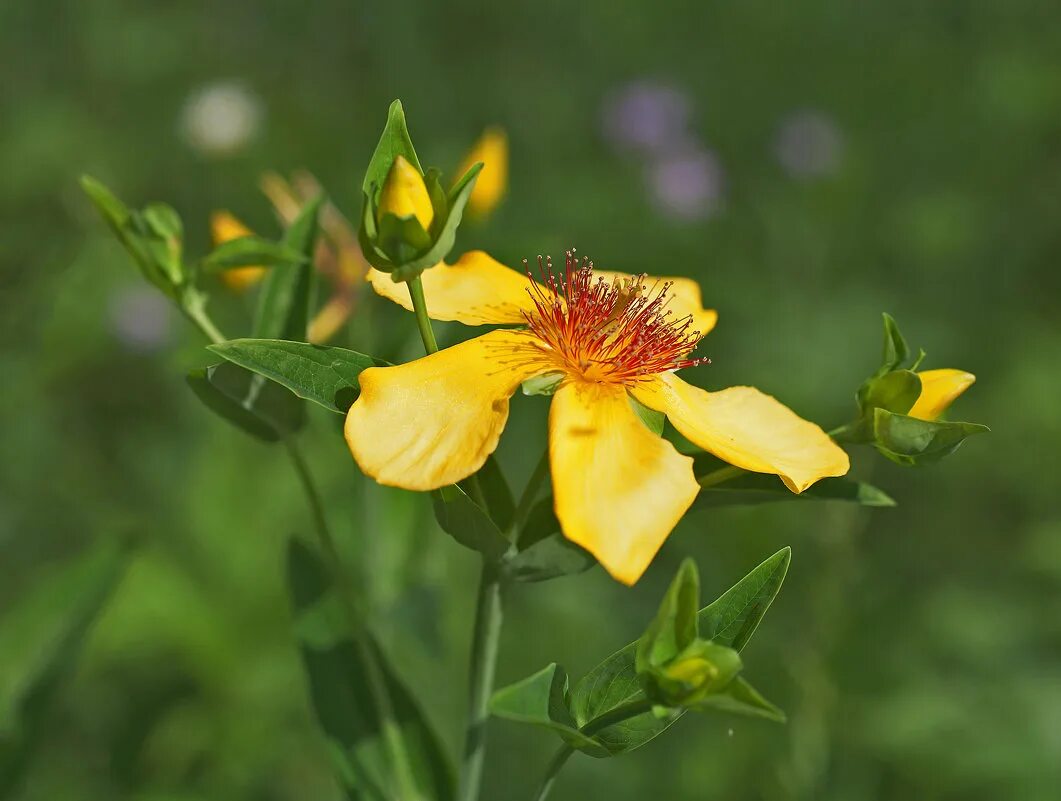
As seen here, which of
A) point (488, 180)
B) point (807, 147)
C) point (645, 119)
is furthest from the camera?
point (645, 119)

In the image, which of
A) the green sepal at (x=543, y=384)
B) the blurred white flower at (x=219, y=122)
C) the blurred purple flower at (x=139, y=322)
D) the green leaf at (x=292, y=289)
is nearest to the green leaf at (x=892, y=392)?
the green sepal at (x=543, y=384)

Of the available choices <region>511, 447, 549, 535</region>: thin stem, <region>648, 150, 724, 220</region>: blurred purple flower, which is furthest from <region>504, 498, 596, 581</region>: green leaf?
<region>648, 150, 724, 220</region>: blurred purple flower

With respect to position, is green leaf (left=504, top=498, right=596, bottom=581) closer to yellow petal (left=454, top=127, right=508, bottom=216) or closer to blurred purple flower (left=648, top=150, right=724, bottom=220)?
yellow petal (left=454, top=127, right=508, bottom=216)

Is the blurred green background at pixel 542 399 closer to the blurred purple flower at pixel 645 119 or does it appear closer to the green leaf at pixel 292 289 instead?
the blurred purple flower at pixel 645 119

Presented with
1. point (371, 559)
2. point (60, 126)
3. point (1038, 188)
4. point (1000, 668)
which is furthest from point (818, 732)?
point (60, 126)

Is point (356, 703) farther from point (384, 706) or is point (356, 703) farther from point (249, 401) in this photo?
point (249, 401)

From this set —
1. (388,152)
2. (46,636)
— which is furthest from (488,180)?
(46,636)
